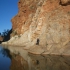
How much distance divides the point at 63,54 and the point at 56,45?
3.42 m

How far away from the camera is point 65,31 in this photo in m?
35.2

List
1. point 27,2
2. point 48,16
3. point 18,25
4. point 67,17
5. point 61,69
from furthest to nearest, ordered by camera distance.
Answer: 1. point 18,25
2. point 27,2
3. point 48,16
4. point 67,17
5. point 61,69

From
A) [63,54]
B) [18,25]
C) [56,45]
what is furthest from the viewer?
[18,25]

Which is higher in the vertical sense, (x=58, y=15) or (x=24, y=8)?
(x=24, y=8)

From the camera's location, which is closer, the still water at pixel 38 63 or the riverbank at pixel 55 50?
the still water at pixel 38 63

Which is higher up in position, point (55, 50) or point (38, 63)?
point (55, 50)

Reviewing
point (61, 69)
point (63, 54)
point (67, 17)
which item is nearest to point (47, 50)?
point (63, 54)

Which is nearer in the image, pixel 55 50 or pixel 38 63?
pixel 38 63

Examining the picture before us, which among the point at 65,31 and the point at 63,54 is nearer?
the point at 63,54

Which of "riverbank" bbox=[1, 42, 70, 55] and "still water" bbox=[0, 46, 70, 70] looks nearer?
"still water" bbox=[0, 46, 70, 70]

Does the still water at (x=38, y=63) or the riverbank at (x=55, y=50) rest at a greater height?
the riverbank at (x=55, y=50)

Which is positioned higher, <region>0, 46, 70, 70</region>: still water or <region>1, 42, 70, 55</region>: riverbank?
<region>1, 42, 70, 55</region>: riverbank

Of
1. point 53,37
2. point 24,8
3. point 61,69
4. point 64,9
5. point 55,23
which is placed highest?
point 24,8

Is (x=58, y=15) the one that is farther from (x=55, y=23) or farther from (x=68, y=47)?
(x=68, y=47)
